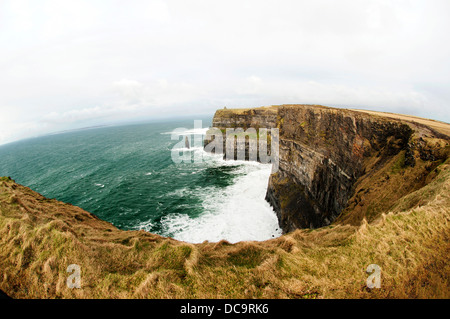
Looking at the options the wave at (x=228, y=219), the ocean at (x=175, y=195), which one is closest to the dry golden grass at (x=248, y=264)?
the wave at (x=228, y=219)

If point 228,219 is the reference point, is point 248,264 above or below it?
above

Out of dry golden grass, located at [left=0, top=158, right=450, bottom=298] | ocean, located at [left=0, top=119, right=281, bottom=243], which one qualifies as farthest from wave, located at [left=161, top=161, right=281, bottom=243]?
dry golden grass, located at [left=0, top=158, right=450, bottom=298]

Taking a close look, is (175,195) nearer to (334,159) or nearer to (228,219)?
(228,219)

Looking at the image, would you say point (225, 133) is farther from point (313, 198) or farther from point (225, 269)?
point (225, 269)

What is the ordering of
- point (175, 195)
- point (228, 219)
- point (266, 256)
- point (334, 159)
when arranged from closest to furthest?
point (266, 256)
point (334, 159)
point (228, 219)
point (175, 195)

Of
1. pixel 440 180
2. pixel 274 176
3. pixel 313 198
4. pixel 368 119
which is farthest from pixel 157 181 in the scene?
pixel 440 180

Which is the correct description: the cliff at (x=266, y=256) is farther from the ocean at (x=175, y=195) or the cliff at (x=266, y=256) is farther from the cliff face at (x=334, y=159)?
the ocean at (x=175, y=195)

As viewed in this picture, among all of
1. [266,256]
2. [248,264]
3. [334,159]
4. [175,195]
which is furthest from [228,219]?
[248,264]
